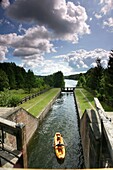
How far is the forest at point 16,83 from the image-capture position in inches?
990

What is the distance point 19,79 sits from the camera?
67438mm

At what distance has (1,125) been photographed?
528 centimetres

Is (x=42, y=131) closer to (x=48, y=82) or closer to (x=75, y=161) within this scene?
(x=75, y=161)

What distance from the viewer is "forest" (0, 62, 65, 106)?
25.2m

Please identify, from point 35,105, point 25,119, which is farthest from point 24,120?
point 35,105

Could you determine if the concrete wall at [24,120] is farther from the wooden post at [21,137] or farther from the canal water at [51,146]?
the wooden post at [21,137]

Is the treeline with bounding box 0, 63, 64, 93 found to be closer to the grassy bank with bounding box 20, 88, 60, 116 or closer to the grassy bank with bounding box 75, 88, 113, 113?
the grassy bank with bounding box 20, 88, 60, 116

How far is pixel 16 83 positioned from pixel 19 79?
3.24 meters

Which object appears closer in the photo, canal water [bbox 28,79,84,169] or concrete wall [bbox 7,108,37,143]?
canal water [bbox 28,79,84,169]

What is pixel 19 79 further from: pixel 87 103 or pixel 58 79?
pixel 87 103

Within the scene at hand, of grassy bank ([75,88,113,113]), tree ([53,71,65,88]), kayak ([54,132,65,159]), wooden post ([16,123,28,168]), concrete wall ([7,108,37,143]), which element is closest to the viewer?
wooden post ([16,123,28,168])

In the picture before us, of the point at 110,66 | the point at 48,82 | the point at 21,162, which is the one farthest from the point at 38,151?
the point at 48,82

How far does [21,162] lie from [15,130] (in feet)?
3.22

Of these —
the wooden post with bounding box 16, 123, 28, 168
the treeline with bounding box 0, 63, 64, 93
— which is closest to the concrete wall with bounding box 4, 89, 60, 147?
the wooden post with bounding box 16, 123, 28, 168
